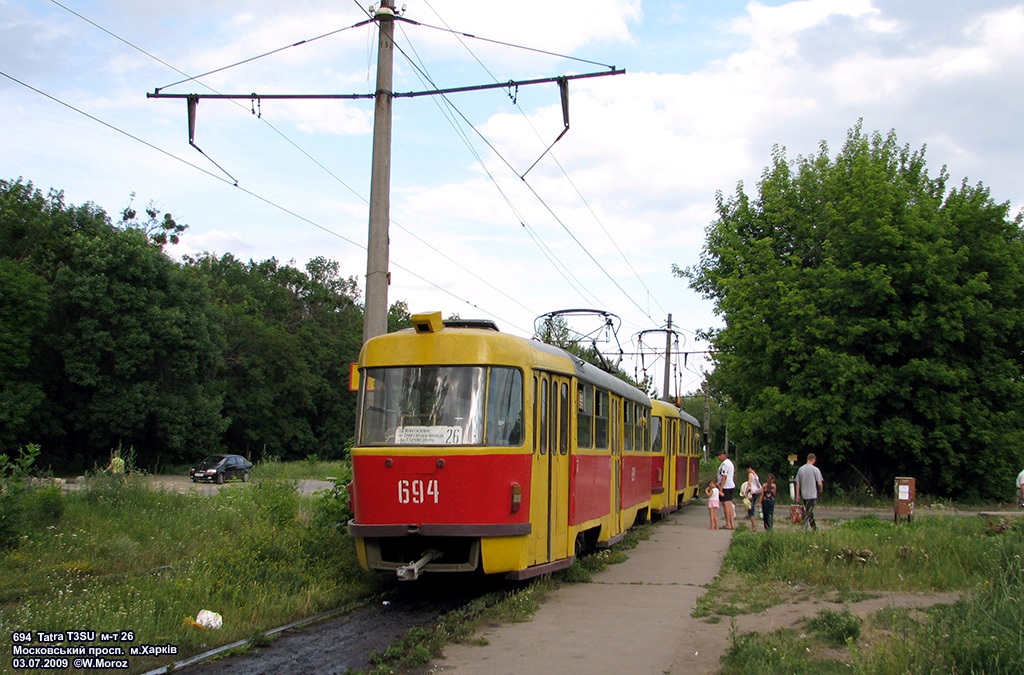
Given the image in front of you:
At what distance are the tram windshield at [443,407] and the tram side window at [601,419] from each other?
3.63 meters

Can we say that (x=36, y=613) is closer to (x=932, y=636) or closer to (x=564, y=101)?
(x=932, y=636)

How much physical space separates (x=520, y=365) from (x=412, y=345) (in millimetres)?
1279

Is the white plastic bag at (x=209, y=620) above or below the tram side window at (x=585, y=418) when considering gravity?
below

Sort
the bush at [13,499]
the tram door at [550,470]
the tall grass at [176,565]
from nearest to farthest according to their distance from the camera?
the tall grass at [176,565] < the tram door at [550,470] < the bush at [13,499]

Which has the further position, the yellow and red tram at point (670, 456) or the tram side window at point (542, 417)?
the yellow and red tram at point (670, 456)

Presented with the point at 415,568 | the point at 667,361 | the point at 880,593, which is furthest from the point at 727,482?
the point at 667,361

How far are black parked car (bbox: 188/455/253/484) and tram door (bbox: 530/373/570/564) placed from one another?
2978 centimetres

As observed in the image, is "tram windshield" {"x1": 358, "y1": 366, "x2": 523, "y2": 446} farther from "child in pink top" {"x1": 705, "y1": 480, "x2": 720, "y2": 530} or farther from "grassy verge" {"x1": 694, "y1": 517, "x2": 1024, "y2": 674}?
"child in pink top" {"x1": 705, "y1": 480, "x2": 720, "y2": 530}

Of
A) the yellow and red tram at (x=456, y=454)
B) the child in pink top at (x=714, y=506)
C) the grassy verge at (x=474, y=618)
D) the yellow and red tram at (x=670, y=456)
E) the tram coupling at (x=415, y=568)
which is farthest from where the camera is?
the yellow and red tram at (x=670, y=456)

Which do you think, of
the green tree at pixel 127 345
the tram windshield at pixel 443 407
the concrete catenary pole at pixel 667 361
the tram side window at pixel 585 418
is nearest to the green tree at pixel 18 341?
the green tree at pixel 127 345

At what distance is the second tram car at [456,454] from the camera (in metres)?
10.4

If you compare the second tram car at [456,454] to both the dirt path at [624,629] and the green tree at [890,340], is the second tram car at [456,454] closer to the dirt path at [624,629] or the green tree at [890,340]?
the dirt path at [624,629]

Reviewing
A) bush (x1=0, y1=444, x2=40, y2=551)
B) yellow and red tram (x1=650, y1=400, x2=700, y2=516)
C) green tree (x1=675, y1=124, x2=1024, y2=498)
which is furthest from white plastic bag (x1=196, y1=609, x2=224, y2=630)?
green tree (x1=675, y1=124, x2=1024, y2=498)

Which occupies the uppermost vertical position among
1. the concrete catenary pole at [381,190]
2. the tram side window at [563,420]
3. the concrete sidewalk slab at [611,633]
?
the concrete catenary pole at [381,190]
